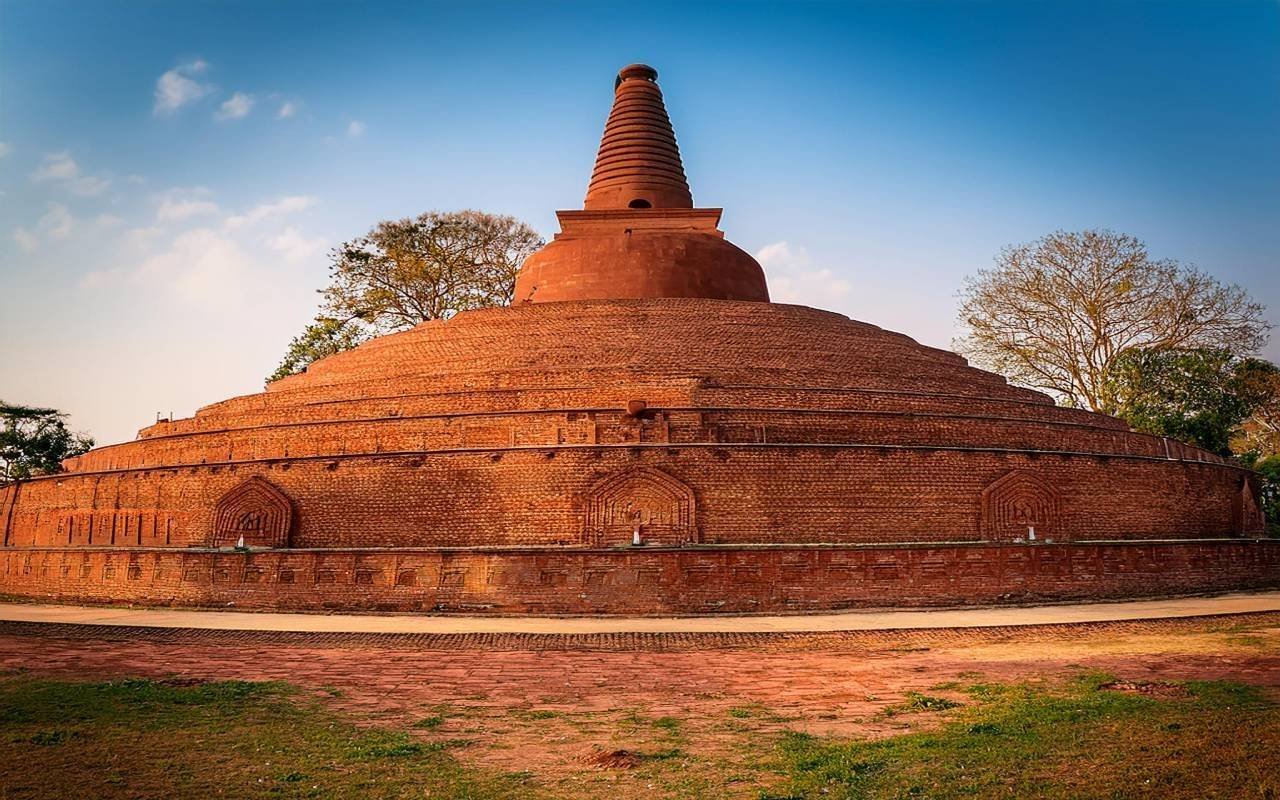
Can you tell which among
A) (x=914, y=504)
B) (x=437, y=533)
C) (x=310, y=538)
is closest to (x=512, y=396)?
(x=437, y=533)

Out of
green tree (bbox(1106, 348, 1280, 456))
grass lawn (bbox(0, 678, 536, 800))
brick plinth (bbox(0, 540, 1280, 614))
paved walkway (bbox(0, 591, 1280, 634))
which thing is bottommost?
grass lawn (bbox(0, 678, 536, 800))

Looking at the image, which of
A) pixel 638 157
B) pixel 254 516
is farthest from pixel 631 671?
pixel 638 157

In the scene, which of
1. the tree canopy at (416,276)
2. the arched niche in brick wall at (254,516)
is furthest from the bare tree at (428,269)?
the arched niche in brick wall at (254,516)

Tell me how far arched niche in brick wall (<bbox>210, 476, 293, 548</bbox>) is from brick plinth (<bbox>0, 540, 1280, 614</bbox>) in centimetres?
161

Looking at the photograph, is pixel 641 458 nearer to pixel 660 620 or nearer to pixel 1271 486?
pixel 660 620

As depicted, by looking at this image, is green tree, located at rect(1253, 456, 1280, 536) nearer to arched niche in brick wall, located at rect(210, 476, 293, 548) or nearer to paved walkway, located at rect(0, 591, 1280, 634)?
paved walkway, located at rect(0, 591, 1280, 634)

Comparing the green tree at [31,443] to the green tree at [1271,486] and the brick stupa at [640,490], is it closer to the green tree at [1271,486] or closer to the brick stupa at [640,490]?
the brick stupa at [640,490]

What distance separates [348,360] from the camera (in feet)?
67.5

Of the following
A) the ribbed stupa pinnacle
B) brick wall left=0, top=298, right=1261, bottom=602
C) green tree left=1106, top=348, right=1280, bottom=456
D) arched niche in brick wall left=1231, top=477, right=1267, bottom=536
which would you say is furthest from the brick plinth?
the ribbed stupa pinnacle

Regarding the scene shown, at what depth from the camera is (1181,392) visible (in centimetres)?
2545

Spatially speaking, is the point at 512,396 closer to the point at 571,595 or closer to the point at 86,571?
the point at 571,595

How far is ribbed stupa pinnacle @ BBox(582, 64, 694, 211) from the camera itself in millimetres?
25594

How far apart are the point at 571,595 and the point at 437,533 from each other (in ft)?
10.7

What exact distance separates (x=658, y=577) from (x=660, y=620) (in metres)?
0.61
